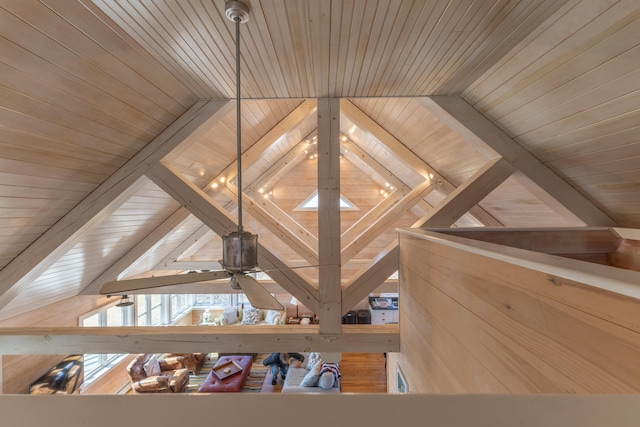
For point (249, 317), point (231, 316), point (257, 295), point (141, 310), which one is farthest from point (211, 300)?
point (257, 295)

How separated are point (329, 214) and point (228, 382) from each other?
14.1 feet

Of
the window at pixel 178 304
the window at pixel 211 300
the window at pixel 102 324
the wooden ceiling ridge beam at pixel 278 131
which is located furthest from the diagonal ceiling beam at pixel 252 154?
the window at pixel 211 300

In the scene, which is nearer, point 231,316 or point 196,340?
point 196,340

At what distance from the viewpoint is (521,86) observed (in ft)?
5.32

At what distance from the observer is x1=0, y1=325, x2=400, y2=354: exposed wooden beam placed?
81.1 inches

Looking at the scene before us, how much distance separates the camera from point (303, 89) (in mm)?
1932

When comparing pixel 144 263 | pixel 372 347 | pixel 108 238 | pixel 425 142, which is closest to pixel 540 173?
pixel 425 142

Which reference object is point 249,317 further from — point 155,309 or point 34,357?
point 34,357

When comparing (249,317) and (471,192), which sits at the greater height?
(471,192)

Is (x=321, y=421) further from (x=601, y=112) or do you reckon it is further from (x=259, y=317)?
(x=259, y=317)

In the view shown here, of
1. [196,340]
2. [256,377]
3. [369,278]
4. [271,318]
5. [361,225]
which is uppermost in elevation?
[361,225]

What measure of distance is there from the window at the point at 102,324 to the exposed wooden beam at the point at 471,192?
5.53 meters

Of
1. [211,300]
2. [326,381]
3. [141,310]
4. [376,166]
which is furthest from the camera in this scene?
[211,300]

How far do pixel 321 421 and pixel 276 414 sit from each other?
0.06 meters
